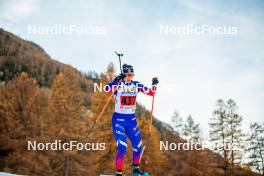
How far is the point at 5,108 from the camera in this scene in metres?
27.2

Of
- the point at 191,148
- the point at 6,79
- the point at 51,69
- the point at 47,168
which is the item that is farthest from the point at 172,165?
the point at 51,69

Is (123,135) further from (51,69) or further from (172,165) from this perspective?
(51,69)

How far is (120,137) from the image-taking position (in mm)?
8312

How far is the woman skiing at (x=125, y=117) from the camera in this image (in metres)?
8.32

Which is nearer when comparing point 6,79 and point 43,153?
point 43,153

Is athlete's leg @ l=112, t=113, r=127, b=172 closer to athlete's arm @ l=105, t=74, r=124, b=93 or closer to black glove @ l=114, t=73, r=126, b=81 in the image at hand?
athlete's arm @ l=105, t=74, r=124, b=93

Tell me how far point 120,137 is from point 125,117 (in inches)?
23.6

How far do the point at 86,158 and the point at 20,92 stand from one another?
9.11 metres
